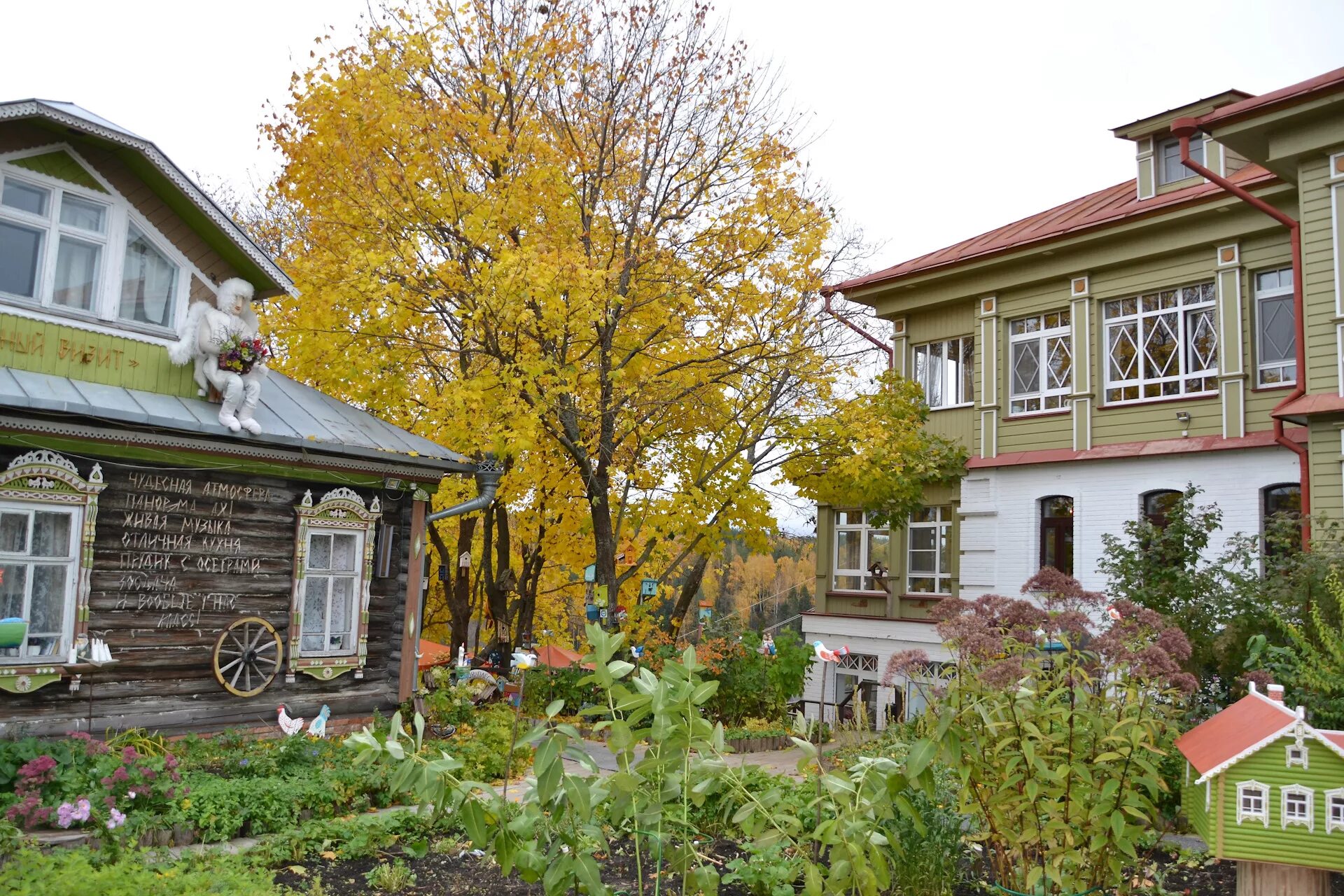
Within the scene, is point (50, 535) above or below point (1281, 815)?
above

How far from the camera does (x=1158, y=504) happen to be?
1455cm

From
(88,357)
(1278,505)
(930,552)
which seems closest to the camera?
(88,357)

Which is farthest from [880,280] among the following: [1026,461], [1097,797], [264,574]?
[1097,797]

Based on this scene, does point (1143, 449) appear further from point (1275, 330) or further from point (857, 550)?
point (857, 550)

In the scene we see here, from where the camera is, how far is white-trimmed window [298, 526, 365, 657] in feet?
34.2

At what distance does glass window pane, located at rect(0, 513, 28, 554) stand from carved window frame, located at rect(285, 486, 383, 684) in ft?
7.86

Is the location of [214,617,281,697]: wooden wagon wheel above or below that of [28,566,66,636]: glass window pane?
below

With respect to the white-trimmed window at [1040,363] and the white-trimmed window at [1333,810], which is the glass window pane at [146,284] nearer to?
the white-trimmed window at [1333,810]

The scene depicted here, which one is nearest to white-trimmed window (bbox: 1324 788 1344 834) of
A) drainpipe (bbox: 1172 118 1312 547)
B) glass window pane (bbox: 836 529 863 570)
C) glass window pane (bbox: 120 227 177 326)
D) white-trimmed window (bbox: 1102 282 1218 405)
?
drainpipe (bbox: 1172 118 1312 547)

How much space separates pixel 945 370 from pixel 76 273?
1377cm

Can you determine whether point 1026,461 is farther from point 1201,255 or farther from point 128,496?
point 128,496

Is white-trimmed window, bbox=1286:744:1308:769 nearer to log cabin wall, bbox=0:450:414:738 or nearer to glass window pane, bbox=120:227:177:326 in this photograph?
log cabin wall, bbox=0:450:414:738

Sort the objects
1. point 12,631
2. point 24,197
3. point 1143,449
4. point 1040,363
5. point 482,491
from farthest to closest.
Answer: point 1040,363, point 1143,449, point 482,491, point 24,197, point 12,631

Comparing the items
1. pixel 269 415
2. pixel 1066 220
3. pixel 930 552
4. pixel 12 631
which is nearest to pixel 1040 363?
pixel 1066 220
